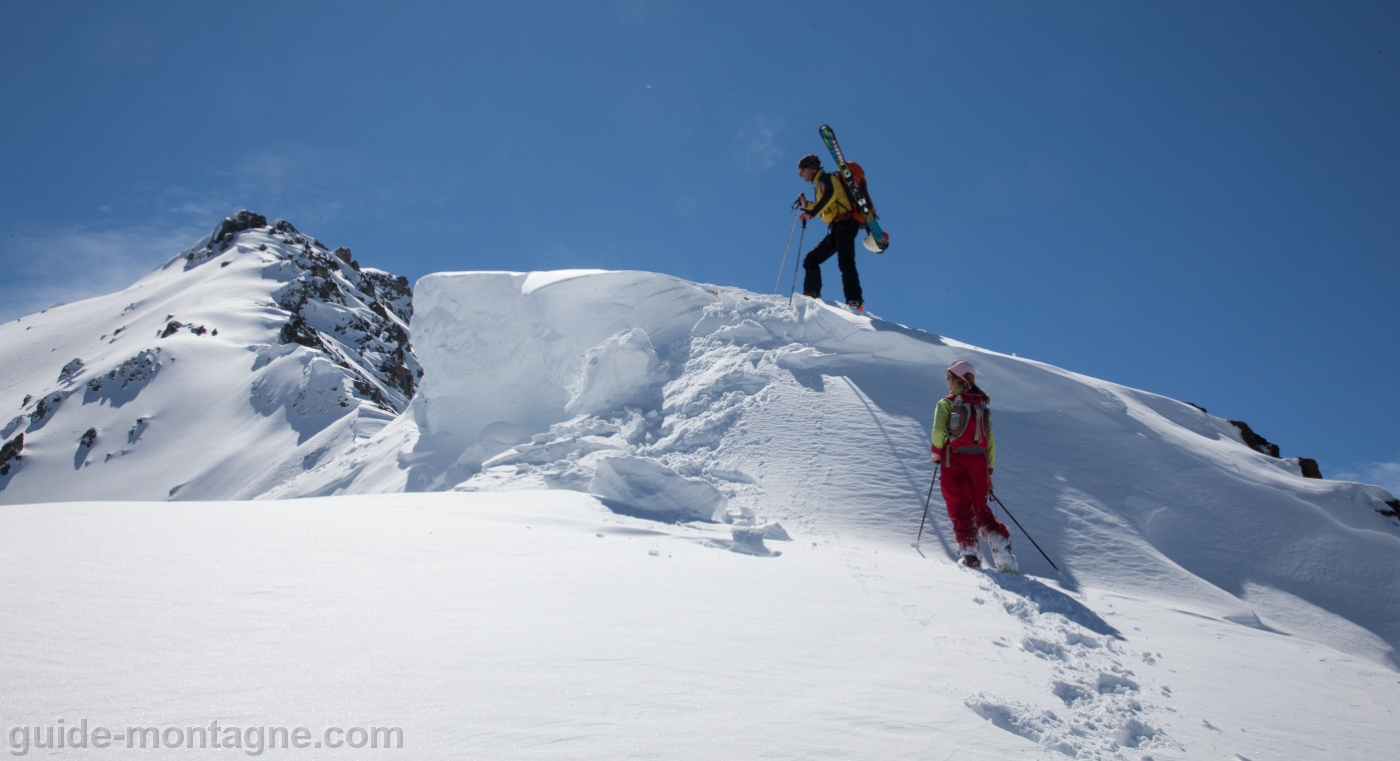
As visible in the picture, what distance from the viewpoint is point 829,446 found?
7047 millimetres

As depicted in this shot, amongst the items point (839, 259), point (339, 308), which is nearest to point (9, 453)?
point (339, 308)

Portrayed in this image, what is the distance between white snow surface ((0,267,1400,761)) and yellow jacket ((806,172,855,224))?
53.0 inches

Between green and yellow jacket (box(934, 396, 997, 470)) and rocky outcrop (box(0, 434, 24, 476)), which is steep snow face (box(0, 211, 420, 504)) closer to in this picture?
rocky outcrop (box(0, 434, 24, 476))

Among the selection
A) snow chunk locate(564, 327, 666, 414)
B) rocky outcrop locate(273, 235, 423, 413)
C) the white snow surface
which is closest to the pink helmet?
the white snow surface

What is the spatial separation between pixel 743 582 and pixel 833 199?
651cm

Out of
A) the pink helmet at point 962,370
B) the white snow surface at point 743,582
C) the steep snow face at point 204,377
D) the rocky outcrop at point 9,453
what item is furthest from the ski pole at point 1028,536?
the rocky outcrop at point 9,453

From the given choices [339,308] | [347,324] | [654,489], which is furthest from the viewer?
[339,308]

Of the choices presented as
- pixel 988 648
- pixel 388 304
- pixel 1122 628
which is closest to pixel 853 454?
pixel 1122 628

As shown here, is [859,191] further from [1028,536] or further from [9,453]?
[9,453]

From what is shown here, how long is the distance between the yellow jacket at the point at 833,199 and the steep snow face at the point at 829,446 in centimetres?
127

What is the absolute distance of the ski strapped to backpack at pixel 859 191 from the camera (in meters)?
9.12

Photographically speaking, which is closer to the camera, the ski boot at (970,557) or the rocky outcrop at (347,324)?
the ski boot at (970,557)

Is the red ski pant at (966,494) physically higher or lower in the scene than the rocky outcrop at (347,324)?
lower

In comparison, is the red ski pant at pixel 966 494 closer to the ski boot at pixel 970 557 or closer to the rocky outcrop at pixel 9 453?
the ski boot at pixel 970 557
